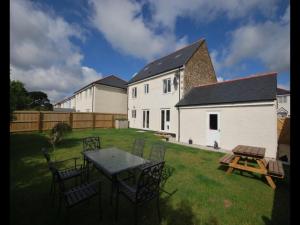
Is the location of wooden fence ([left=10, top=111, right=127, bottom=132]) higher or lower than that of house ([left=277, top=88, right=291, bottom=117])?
lower

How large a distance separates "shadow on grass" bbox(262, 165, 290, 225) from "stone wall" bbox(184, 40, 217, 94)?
1032cm

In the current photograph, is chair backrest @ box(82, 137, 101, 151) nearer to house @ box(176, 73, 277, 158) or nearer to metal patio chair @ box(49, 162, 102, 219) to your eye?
metal patio chair @ box(49, 162, 102, 219)

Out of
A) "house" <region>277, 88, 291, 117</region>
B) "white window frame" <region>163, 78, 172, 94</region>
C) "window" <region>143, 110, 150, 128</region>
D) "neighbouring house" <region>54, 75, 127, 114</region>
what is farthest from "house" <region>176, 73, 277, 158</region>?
"house" <region>277, 88, 291, 117</region>

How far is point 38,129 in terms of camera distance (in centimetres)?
1404

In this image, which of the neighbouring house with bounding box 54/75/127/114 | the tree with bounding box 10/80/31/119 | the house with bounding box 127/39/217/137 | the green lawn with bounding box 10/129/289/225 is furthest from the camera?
the neighbouring house with bounding box 54/75/127/114

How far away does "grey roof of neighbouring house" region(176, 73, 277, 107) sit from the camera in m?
8.55

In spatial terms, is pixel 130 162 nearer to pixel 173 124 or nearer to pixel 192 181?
pixel 192 181

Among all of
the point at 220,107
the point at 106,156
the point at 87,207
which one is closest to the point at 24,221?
the point at 87,207

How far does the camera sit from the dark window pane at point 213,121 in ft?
33.2

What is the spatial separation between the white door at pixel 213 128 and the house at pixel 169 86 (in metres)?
3.24

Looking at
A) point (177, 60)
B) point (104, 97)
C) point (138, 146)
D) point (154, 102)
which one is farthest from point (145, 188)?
point (104, 97)

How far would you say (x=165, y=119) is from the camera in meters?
15.4

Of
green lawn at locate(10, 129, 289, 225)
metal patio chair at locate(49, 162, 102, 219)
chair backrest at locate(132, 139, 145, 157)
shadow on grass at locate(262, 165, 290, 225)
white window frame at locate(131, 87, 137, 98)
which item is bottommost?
shadow on grass at locate(262, 165, 290, 225)

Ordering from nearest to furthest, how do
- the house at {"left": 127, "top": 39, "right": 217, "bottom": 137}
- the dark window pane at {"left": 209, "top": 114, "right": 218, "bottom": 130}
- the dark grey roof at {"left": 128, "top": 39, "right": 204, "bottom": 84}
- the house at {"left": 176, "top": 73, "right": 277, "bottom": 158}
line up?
the house at {"left": 176, "top": 73, "right": 277, "bottom": 158} → the dark window pane at {"left": 209, "top": 114, "right": 218, "bottom": 130} → the house at {"left": 127, "top": 39, "right": 217, "bottom": 137} → the dark grey roof at {"left": 128, "top": 39, "right": 204, "bottom": 84}
